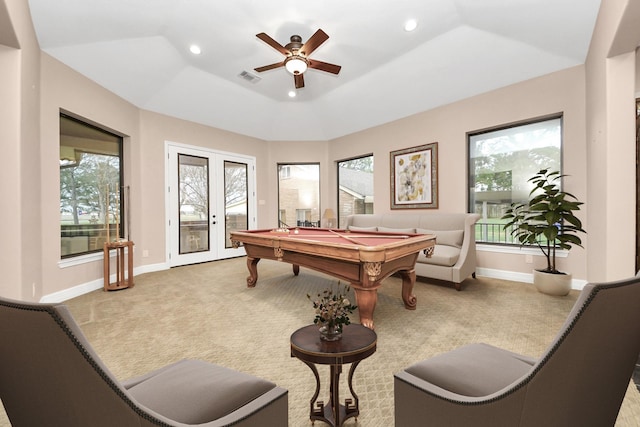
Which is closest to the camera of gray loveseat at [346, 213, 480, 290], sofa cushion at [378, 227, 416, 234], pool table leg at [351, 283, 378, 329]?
pool table leg at [351, 283, 378, 329]

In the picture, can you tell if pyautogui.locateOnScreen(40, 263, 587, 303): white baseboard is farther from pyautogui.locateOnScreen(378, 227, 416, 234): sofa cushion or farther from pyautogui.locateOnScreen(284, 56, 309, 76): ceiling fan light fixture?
pyautogui.locateOnScreen(284, 56, 309, 76): ceiling fan light fixture

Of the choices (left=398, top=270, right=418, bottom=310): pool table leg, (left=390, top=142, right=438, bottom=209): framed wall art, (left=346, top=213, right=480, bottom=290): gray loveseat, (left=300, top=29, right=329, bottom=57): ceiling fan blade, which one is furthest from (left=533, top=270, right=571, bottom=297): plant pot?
(left=300, top=29, right=329, bottom=57): ceiling fan blade

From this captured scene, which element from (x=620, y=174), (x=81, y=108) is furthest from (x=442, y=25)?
(x=81, y=108)

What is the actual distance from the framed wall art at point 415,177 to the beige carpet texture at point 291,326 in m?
1.73

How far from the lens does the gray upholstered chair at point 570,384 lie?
2.60ft

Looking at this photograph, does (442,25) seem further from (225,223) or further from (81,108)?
(225,223)

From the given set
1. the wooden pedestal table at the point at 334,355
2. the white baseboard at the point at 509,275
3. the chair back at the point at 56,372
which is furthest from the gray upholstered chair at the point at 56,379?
the white baseboard at the point at 509,275

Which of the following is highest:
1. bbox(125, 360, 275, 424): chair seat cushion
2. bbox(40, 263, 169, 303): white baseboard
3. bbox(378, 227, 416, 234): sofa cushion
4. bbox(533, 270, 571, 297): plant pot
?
bbox(378, 227, 416, 234): sofa cushion

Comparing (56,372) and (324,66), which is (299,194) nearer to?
(324,66)

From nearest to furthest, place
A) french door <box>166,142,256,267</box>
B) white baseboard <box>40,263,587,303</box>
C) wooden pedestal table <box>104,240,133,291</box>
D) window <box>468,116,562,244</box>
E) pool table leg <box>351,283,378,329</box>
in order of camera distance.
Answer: pool table leg <box>351,283,378,329</box>
white baseboard <box>40,263,587,303</box>
wooden pedestal table <box>104,240,133,291</box>
window <box>468,116,562,244</box>
french door <box>166,142,256,267</box>

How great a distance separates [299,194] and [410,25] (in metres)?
4.52

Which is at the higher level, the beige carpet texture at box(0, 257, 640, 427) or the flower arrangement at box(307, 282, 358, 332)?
the flower arrangement at box(307, 282, 358, 332)

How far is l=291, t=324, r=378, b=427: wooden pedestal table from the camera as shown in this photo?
1336mm

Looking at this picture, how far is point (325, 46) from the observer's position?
4281mm
